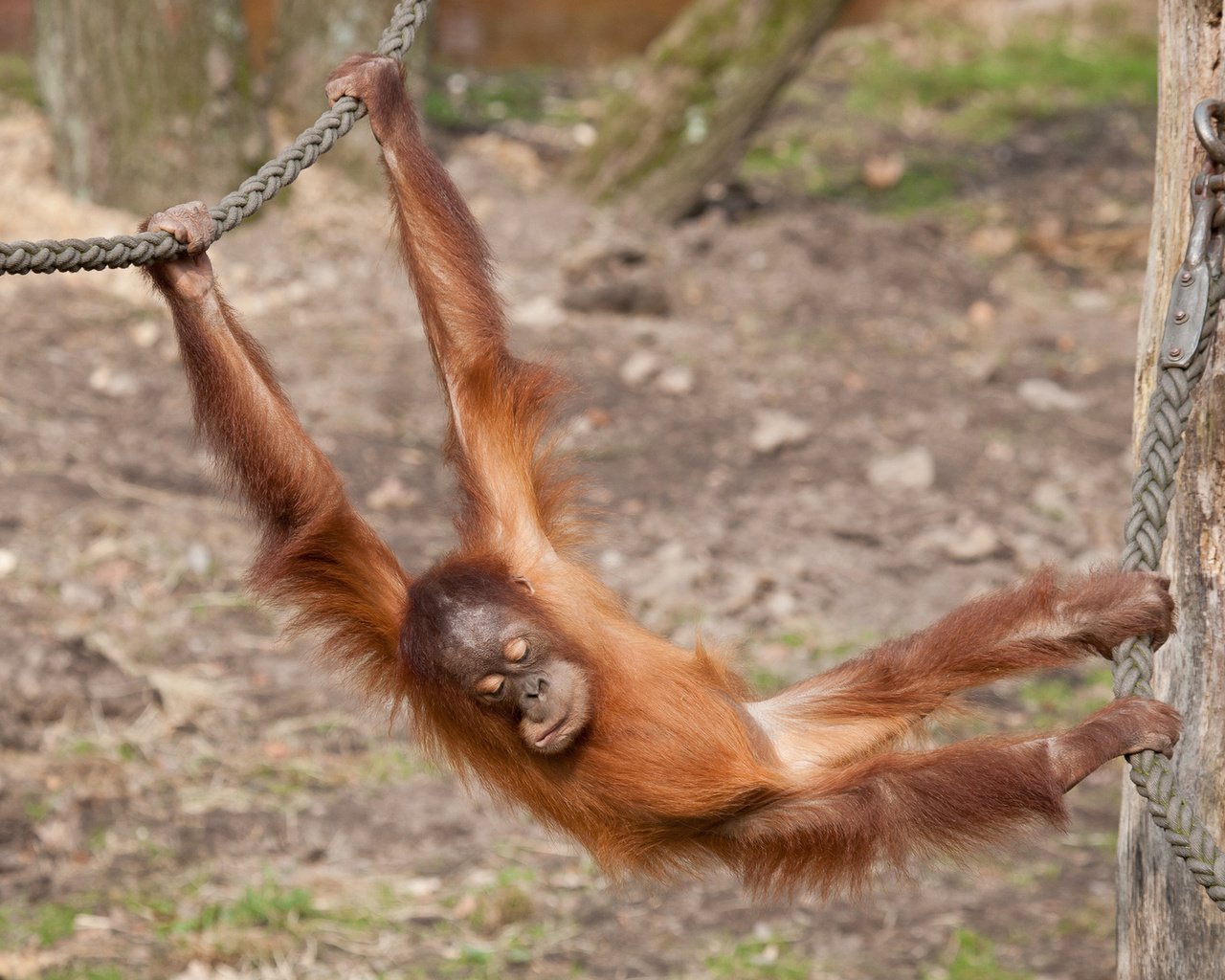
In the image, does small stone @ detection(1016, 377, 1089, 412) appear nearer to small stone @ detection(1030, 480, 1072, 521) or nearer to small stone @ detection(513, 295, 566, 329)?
small stone @ detection(1030, 480, 1072, 521)

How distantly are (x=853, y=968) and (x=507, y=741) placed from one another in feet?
5.18

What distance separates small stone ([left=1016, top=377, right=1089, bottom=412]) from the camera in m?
7.52

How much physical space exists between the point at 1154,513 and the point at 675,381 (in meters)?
4.81

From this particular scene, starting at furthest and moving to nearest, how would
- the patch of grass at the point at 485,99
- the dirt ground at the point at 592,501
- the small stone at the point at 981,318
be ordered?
the patch of grass at the point at 485,99 → the small stone at the point at 981,318 → the dirt ground at the point at 592,501

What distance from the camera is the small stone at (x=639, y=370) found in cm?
761

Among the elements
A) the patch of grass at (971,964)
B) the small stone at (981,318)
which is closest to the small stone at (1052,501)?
the small stone at (981,318)

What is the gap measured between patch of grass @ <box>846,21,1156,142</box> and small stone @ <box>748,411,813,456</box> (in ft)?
15.2

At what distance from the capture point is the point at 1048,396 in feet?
24.9

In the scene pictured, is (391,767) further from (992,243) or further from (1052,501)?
(992,243)

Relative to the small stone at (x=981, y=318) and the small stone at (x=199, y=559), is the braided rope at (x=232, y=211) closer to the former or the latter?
the small stone at (x=199, y=559)

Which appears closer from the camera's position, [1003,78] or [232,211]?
[232,211]

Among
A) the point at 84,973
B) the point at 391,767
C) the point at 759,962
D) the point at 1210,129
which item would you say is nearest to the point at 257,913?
the point at 84,973

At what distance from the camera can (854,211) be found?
9.48 meters

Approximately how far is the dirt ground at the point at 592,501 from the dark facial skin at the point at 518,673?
104cm
